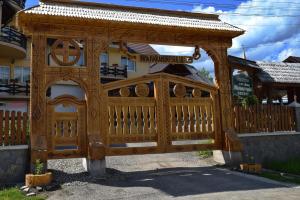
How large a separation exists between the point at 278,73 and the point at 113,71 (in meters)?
15.9

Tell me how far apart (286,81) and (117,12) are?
1013 centimetres

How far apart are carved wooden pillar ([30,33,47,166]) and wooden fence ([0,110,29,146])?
394 millimetres

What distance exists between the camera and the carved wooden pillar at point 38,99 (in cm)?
863

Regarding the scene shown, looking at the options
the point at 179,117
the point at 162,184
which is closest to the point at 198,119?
the point at 179,117

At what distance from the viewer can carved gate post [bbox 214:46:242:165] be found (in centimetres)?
1064

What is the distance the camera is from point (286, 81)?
16.3 metres

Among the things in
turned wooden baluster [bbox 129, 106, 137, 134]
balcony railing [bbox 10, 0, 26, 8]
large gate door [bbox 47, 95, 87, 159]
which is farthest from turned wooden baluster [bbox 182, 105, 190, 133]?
balcony railing [bbox 10, 0, 26, 8]

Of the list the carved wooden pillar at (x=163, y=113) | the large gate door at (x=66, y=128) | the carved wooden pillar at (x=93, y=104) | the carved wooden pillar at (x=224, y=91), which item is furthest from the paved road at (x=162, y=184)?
the carved wooden pillar at (x=224, y=91)

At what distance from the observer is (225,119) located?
36.3 ft

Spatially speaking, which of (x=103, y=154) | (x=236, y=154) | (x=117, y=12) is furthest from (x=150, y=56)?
(x=236, y=154)

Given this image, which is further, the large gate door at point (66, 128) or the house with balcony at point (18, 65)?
the house with balcony at point (18, 65)

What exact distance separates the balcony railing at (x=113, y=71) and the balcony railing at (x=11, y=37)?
705cm

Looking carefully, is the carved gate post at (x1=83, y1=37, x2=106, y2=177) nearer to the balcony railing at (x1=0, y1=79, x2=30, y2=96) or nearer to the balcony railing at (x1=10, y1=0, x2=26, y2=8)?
the balcony railing at (x1=10, y1=0, x2=26, y2=8)

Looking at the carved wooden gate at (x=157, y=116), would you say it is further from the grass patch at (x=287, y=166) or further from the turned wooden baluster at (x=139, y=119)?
the grass patch at (x=287, y=166)
